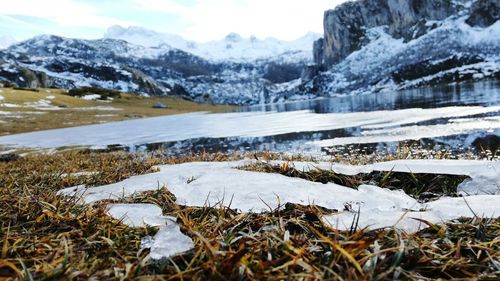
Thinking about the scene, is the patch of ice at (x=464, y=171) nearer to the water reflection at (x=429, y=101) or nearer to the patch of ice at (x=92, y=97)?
the water reflection at (x=429, y=101)

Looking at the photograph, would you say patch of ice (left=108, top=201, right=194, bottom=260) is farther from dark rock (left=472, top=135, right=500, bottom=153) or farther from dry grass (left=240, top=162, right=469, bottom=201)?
dark rock (left=472, top=135, right=500, bottom=153)

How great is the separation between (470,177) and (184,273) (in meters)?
3.28

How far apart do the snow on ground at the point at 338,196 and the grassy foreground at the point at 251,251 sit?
17 cm

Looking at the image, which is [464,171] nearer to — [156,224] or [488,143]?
[156,224]

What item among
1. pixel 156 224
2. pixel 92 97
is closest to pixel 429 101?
pixel 156 224

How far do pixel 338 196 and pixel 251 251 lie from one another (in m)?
1.42

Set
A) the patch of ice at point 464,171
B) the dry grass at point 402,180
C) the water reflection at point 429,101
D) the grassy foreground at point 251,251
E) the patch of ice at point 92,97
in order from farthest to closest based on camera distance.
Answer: the patch of ice at point 92,97, the water reflection at point 429,101, the dry grass at point 402,180, the patch of ice at point 464,171, the grassy foreground at point 251,251

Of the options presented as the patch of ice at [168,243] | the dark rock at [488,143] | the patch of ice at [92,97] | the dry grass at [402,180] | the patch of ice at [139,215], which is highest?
the patch of ice at [92,97]

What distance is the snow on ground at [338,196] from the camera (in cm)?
235

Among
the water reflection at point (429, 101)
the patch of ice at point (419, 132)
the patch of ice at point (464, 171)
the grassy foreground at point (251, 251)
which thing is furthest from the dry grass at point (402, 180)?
the water reflection at point (429, 101)

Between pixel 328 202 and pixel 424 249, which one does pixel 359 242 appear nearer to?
pixel 424 249

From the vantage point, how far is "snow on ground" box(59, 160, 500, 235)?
2.35 metres

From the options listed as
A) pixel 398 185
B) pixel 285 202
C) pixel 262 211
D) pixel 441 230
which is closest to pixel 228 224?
pixel 262 211

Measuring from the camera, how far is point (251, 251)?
6.05 feet
